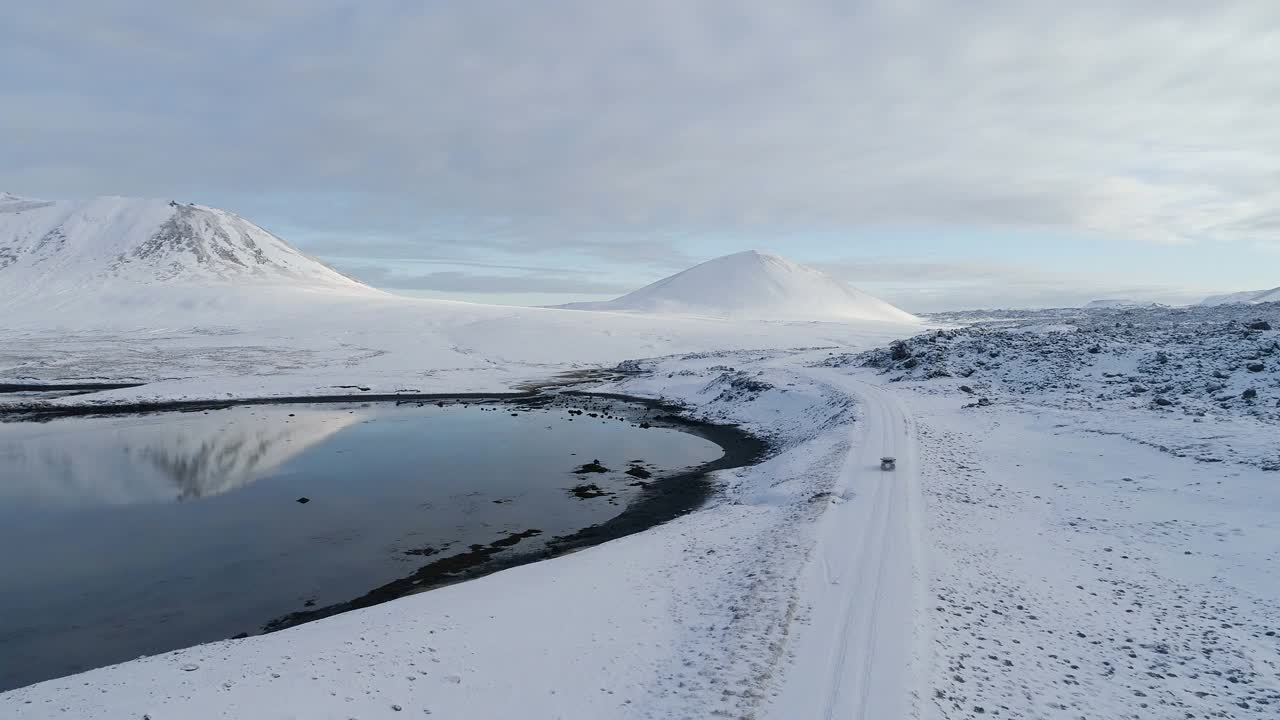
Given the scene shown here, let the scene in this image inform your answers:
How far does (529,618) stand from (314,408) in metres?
36.6

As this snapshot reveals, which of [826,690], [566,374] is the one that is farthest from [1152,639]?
[566,374]

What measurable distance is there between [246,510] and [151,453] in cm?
1279

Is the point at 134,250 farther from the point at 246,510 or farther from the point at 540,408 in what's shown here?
the point at 246,510

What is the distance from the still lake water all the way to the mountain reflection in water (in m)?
0.12

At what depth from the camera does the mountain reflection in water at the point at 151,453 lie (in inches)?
900

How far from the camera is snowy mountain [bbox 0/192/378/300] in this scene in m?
136

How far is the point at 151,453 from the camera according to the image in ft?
94.8

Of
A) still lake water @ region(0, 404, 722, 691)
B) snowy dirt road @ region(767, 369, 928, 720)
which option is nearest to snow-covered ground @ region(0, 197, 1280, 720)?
snowy dirt road @ region(767, 369, 928, 720)

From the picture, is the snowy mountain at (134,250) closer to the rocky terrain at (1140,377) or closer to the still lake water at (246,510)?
the still lake water at (246,510)

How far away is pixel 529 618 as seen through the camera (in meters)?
12.0

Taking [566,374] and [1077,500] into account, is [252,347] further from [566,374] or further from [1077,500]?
[1077,500]

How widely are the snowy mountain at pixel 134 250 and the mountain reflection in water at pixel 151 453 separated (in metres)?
120

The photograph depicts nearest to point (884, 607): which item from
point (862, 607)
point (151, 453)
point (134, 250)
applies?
point (862, 607)

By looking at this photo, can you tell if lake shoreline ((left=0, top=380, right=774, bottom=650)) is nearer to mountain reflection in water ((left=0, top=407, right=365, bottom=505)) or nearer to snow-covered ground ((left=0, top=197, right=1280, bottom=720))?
snow-covered ground ((left=0, top=197, right=1280, bottom=720))
